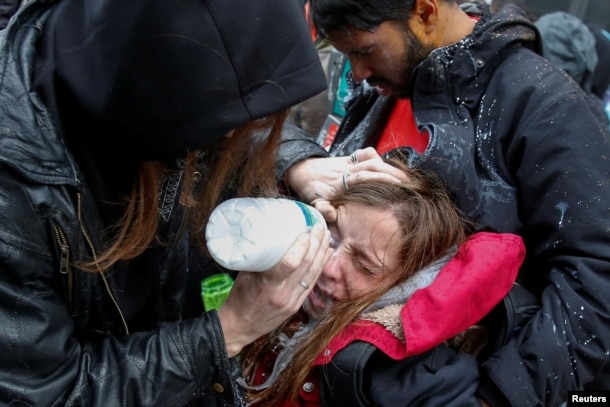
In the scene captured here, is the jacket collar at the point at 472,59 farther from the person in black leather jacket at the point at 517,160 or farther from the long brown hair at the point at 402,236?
the long brown hair at the point at 402,236

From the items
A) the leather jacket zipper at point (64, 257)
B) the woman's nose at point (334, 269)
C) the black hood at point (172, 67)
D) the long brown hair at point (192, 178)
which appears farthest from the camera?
the woman's nose at point (334, 269)

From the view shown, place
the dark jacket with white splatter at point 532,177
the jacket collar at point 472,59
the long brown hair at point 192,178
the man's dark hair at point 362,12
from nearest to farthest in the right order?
the long brown hair at point 192,178 < the dark jacket with white splatter at point 532,177 < the jacket collar at point 472,59 < the man's dark hair at point 362,12

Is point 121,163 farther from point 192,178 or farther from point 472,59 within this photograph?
point 472,59

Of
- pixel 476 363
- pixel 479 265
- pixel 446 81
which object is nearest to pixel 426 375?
pixel 476 363

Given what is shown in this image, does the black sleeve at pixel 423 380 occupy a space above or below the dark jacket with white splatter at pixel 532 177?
below

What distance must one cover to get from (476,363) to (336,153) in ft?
3.61

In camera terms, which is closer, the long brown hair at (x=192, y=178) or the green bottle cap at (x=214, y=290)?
the long brown hair at (x=192, y=178)

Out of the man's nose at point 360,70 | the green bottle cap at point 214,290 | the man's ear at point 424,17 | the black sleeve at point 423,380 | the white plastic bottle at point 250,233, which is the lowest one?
the green bottle cap at point 214,290

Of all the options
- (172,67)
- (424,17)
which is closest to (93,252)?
(172,67)

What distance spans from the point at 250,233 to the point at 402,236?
66 cm

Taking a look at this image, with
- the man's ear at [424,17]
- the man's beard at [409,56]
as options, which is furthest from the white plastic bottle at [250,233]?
the man's ear at [424,17]

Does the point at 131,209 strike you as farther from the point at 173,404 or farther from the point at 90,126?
the point at 173,404

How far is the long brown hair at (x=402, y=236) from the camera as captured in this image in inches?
65.1

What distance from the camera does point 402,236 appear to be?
1.76 meters
